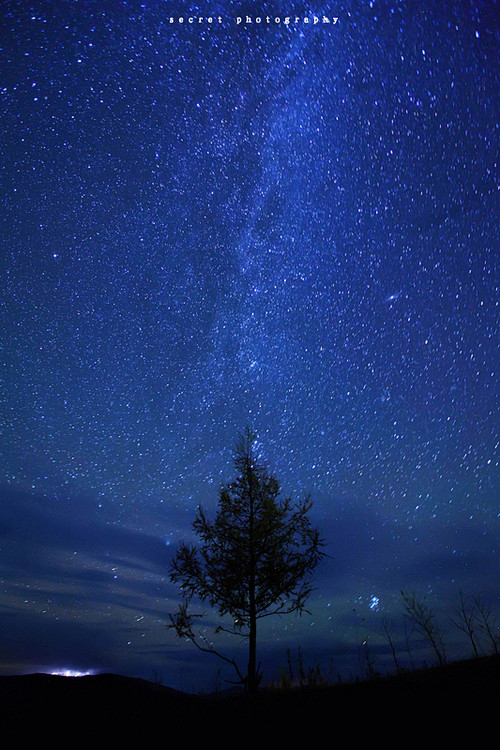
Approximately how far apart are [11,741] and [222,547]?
6644 millimetres

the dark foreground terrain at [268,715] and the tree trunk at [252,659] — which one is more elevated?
the tree trunk at [252,659]

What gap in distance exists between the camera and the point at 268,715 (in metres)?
6.74

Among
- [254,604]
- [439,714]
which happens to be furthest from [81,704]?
[439,714]

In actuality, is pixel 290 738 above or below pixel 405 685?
below

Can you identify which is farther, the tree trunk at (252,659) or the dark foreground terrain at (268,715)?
the tree trunk at (252,659)

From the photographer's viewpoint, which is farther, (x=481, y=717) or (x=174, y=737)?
(x=174, y=737)

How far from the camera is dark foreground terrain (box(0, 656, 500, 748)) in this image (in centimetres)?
481

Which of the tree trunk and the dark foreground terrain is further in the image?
the tree trunk

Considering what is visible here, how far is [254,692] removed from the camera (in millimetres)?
9391

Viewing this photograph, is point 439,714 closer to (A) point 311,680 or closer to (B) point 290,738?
(B) point 290,738

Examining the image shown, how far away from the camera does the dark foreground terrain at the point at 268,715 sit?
481 cm

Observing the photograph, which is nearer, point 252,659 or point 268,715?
point 268,715

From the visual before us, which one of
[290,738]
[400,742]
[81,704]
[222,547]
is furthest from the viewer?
[222,547]

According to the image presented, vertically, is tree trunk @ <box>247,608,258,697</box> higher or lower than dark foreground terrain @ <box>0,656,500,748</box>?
higher
